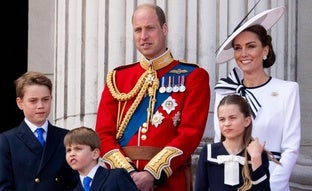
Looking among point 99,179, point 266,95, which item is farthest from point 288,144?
point 99,179

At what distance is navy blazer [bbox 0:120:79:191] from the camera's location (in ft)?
21.1

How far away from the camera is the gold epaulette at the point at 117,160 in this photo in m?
6.46

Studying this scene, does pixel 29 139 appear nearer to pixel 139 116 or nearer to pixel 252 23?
pixel 139 116

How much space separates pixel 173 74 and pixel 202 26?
0.87 metres

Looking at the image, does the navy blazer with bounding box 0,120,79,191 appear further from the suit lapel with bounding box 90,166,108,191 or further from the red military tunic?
the suit lapel with bounding box 90,166,108,191

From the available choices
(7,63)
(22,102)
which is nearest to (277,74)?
(22,102)

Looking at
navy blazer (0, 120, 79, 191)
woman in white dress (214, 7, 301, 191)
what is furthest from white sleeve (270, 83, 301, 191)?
navy blazer (0, 120, 79, 191)

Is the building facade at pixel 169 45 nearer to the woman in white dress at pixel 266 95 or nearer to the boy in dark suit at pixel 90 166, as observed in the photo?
the woman in white dress at pixel 266 95

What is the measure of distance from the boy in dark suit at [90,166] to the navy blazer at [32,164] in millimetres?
353

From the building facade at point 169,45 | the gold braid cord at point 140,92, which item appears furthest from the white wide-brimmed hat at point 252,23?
the building facade at point 169,45

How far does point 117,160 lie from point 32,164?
19.1 inches

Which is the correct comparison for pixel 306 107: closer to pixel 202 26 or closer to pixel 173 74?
pixel 202 26

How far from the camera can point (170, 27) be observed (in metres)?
7.57

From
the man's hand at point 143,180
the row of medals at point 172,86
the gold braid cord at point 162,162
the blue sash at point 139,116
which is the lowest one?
the man's hand at point 143,180
